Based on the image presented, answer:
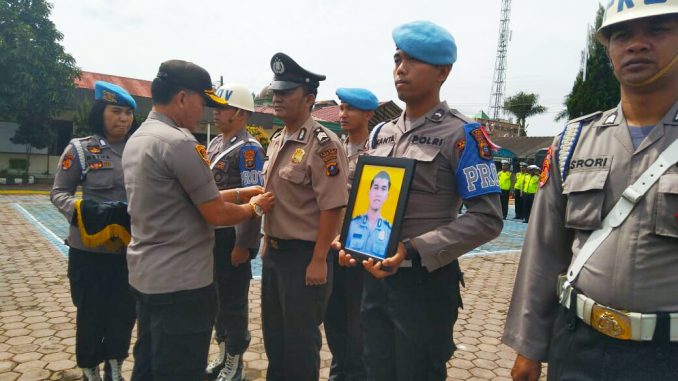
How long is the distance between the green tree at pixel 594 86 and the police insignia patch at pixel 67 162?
96.8 ft

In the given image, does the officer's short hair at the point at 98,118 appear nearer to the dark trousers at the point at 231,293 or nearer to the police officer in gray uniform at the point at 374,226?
the dark trousers at the point at 231,293

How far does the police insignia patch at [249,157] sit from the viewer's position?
3.67m

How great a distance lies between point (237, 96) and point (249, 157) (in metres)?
0.60

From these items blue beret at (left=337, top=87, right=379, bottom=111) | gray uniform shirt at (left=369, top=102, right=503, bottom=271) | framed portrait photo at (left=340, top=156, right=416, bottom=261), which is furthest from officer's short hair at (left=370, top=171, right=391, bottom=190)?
blue beret at (left=337, top=87, right=379, bottom=111)

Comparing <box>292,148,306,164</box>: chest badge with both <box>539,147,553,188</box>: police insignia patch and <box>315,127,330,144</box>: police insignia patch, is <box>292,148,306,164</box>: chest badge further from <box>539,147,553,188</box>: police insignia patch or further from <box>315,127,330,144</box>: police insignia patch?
<box>539,147,553,188</box>: police insignia patch

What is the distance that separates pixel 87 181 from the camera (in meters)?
3.32

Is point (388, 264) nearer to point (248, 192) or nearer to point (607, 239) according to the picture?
point (607, 239)

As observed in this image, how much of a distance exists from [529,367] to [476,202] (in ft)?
2.45

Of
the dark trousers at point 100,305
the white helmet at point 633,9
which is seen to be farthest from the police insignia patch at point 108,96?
the white helmet at point 633,9

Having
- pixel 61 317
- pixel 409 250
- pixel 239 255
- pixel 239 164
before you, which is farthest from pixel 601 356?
pixel 61 317

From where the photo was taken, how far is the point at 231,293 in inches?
143

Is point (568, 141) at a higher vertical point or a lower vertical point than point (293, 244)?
higher

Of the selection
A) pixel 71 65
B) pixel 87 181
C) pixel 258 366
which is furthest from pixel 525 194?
pixel 71 65

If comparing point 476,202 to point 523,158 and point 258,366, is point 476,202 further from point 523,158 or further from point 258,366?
point 523,158
